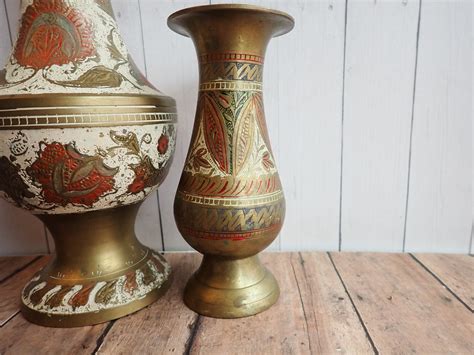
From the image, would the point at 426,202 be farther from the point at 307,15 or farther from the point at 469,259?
the point at 307,15

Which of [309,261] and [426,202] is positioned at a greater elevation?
[426,202]

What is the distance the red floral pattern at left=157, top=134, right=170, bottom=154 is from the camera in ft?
1.70

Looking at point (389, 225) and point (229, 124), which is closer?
point (229, 124)

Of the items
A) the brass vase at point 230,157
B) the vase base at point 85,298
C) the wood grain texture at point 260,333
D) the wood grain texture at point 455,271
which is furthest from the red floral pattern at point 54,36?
the wood grain texture at point 455,271

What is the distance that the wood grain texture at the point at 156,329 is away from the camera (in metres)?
0.47

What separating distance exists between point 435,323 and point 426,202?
13.1 inches

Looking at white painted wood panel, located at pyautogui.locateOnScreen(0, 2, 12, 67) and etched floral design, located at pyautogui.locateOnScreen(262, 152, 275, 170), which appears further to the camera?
white painted wood panel, located at pyautogui.locateOnScreen(0, 2, 12, 67)

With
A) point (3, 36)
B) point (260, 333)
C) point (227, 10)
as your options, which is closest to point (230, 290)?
point (260, 333)

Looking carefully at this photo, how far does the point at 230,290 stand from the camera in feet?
1.77

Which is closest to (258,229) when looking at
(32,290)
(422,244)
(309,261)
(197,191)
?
(197,191)

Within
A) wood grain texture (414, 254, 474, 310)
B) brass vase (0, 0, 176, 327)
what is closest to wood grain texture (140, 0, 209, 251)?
brass vase (0, 0, 176, 327)

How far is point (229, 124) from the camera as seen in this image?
50cm

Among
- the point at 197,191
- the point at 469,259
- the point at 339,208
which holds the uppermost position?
the point at 197,191

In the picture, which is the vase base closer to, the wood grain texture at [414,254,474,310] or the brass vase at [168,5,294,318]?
the brass vase at [168,5,294,318]
